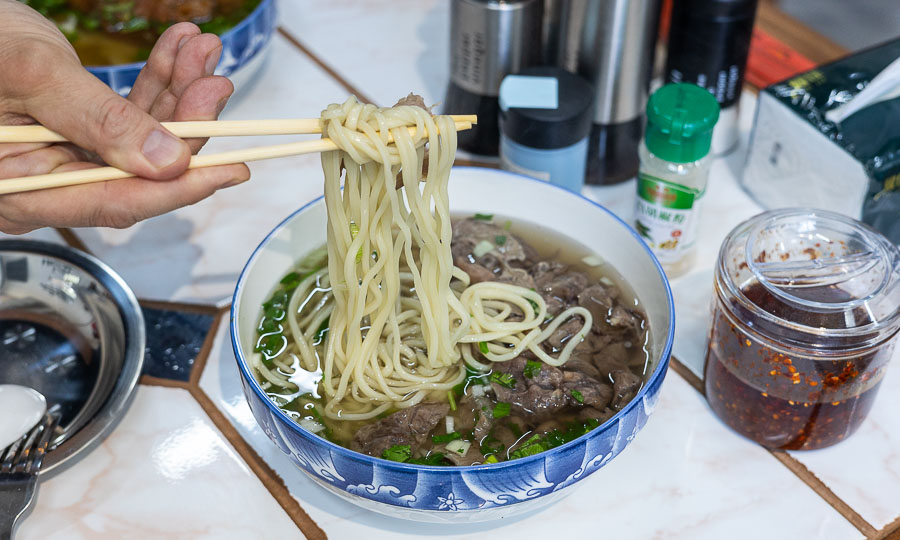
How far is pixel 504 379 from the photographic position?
4.57ft

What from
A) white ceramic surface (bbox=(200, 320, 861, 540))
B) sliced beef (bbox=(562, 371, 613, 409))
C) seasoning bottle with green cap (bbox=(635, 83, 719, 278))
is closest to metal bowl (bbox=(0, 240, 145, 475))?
white ceramic surface (bbox=(200, 320, 861, 540))

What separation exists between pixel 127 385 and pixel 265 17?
1.03m

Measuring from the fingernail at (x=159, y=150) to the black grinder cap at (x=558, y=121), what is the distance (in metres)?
0.75

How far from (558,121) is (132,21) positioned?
124 centimetres

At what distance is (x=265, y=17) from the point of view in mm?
2053

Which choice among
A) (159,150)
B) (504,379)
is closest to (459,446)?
(504,379)

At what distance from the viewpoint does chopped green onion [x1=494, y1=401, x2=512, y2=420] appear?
1346 millimetres

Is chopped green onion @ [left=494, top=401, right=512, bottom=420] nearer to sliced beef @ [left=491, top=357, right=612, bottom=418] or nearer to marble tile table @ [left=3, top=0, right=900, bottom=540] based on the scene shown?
sliced beef @ [left=491, top=357, right=612, bottom=418]

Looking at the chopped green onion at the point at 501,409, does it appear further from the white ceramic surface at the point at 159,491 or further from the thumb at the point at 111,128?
the thumb at the point at 111,128

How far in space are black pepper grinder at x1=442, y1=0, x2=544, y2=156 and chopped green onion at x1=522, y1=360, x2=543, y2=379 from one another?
2.52 ft

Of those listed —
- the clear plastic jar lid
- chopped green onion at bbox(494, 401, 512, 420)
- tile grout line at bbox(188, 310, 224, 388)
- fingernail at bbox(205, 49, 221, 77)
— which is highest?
fingernail at bbox(205, 49, 221, 77)

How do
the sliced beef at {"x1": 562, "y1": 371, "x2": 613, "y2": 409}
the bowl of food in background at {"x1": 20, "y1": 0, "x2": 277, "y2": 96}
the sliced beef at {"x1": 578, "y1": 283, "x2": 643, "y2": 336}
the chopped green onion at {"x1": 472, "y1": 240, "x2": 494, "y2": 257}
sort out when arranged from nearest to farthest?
the sliced beef at {"x1": 562, "y1": 371, "x2": 613, "y2": 409}, the sliced beef at {"x1": 578, "y1": 283, "x2": 643, "y2": 336}, the chopped green onion at {"x1": 472, "y1": 240, "x2": 494, "y2": 257}, the bowl of food in background at {"x1": 20, "y1": 0, "x2": 277, "y2": 96}

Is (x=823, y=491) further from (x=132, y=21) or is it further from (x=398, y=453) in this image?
(x=132, y=21)

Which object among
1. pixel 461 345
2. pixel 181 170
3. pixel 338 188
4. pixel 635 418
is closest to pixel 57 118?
pixel 181 170
